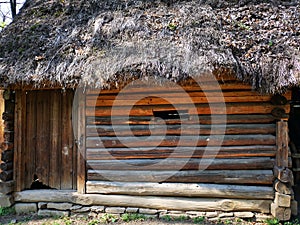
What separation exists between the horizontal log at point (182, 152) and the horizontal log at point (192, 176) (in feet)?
0.86

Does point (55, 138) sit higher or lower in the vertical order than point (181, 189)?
higher

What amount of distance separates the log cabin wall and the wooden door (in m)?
0.46

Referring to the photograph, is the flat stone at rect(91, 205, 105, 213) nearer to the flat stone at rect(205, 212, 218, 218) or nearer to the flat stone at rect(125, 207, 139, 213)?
the flat stone at rect(125, 207, 139, 213)

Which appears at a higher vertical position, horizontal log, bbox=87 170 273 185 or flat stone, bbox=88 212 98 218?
horizontal log, bbox=87 170 273 185

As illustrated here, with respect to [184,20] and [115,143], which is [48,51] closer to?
[115,143]

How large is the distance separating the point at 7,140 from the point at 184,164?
3.23m

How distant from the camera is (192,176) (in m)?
4.72

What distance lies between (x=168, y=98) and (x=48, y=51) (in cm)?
226

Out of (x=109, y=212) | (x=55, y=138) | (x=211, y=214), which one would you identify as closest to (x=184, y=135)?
(x=211, y=214)

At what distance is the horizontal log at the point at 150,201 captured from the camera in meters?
4.56

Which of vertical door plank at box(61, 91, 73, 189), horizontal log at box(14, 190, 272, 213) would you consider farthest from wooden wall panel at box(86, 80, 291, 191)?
vertical door plank at box(61, 91, 73, 189)

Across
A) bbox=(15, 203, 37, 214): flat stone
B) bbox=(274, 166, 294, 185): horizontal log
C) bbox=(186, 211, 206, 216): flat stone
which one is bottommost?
bbox=(15, 203, 37, 214): flat stone

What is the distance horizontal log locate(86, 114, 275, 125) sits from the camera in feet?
15.3

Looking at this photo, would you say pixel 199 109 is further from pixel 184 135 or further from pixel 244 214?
pixel 244 214
